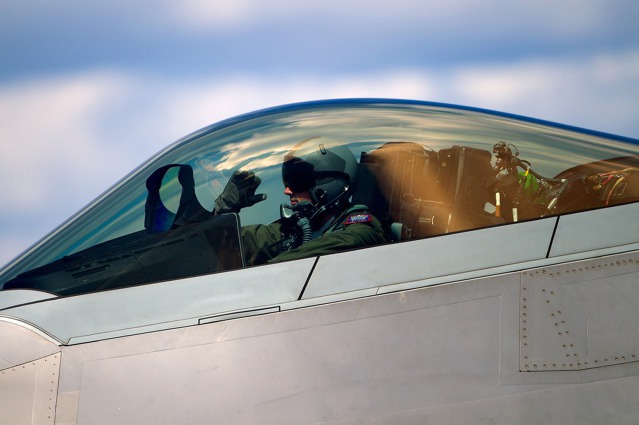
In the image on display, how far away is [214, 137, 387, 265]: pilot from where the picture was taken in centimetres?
348

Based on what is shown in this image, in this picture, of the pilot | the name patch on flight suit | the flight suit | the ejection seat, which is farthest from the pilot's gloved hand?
the ejection seat

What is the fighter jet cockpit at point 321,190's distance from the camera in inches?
138

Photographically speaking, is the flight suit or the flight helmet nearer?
the flight suit

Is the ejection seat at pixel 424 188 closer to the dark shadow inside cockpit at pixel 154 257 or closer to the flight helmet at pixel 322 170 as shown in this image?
the flight helmet at pixel 322 170

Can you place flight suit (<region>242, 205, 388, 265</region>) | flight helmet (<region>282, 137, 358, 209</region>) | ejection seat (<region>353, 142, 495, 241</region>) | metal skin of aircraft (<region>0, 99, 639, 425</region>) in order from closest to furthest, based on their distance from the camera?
metal skin of aircraft (<region>0, 99, 639, 425</region>) < flight suit (<region>242, 205, 388, 265</region>) < ejection seat (<region>353, 142, 495, 241</region>) < flight helmet (<region>282, 137, 358, 209</region>)

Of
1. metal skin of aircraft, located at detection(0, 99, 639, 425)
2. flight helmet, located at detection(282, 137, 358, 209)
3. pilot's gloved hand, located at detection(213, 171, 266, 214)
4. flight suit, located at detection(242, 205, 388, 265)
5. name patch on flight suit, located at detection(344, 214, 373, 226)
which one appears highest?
flight helmet, located at detection(282, 137, 358, 209)

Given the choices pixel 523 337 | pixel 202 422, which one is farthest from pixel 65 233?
pixel 523 337

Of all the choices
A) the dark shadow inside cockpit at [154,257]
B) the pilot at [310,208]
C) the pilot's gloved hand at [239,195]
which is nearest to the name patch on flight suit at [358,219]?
the pilot at [310,208]

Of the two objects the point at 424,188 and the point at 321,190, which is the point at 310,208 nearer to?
the point at 321,190

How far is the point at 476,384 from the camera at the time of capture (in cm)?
305

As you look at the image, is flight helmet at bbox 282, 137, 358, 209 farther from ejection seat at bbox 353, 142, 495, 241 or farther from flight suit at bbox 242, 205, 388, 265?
flight suit at bbox 242, 205, 388, 265

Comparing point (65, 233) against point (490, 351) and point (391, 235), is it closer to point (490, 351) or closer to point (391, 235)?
point (391, 235)

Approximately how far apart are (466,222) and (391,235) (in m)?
0.37

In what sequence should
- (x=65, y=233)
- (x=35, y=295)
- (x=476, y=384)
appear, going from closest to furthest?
(x=476, y=384) < (x=35, y=295) < (x=65, y=233)
